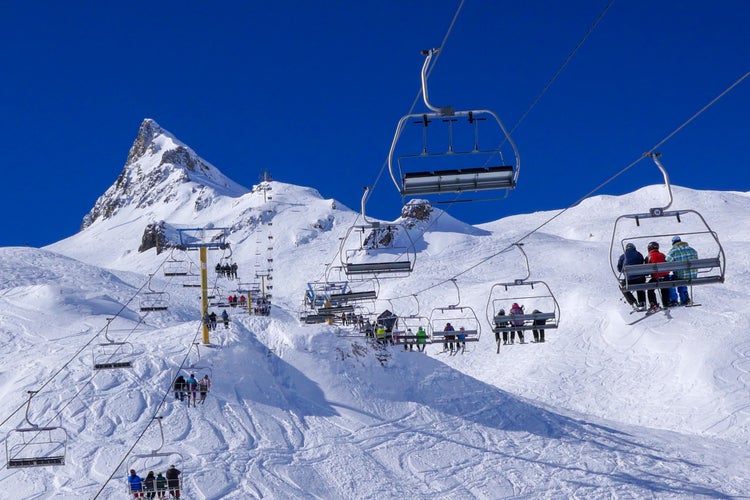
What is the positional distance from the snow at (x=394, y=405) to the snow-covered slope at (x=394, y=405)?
0.09 metres

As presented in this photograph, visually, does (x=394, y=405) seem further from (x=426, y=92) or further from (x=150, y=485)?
(x=426, y=92)

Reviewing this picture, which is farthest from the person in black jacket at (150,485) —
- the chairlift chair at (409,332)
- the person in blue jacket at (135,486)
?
the chairlift chair at (409,332)

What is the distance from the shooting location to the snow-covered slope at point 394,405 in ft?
85.5

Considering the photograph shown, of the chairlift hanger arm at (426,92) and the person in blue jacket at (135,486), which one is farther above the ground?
the chairlift hanger arm at (426,92)

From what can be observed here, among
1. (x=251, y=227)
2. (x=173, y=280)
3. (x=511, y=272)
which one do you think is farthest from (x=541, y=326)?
(x=251, y=227)

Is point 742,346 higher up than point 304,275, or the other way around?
point 304,275

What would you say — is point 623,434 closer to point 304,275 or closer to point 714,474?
point 714,474

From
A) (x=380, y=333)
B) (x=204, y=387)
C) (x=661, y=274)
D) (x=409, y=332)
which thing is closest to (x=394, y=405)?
(x=380, y=333)

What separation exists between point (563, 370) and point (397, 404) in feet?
40.8

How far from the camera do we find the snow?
2606 cm

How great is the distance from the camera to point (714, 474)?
27.7 metres

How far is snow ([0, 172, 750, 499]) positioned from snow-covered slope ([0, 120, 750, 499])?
9cm

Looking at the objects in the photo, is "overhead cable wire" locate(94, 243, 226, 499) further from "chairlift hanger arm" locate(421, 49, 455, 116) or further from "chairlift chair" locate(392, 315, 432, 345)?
"chairlift hanger arm" locate(421, 49, 455, 116)

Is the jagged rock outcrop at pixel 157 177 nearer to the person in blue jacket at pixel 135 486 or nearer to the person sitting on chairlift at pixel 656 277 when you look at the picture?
the person in blue jacket at pixel 135 486
